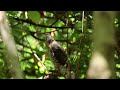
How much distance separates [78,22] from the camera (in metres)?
1.51

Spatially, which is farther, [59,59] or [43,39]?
[43,39]

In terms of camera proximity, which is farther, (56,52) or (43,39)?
(43,39)

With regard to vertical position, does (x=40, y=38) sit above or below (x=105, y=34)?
below

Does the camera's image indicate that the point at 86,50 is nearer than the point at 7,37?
No

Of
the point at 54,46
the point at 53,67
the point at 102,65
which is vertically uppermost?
the point at 102,65

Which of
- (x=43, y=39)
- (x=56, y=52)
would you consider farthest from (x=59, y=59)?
(x=43, y=39)

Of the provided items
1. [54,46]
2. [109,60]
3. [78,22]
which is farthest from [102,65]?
[54,46]

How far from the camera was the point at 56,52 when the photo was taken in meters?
1.55

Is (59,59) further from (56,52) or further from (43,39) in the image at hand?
(43,39)

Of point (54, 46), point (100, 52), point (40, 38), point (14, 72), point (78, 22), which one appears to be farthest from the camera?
point (40, 38)

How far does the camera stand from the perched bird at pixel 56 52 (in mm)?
1518

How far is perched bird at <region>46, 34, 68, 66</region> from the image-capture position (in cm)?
152

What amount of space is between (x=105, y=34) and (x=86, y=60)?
4.22ft
